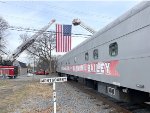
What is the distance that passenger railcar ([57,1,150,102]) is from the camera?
26.2ft

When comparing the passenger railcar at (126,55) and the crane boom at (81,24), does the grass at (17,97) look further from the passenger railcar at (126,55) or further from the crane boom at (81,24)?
the crane boom at (81,24)

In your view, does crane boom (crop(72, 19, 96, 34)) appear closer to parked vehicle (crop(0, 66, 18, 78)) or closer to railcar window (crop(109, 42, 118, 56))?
parked vehicle (crop(0, 66, 18, 78))

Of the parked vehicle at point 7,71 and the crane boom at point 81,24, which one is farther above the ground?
the crane boom at point 81,24

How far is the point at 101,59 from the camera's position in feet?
41.3

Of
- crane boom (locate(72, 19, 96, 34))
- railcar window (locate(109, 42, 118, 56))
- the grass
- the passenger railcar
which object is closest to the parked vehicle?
crane boom (locate(72, 19, 96, 34))

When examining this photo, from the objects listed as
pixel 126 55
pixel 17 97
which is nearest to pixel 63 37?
pixel 17 97

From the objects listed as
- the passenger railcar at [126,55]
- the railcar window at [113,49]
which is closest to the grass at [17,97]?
the passenger railcar at [126,55]

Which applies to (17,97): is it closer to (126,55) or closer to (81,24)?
(126,55)

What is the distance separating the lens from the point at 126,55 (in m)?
9.35

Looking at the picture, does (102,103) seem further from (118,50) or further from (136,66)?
(136,66)

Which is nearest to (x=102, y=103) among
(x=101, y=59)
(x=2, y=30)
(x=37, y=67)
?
(x=101, y=59)

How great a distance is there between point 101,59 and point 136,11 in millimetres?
4139

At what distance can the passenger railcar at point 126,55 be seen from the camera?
7.99 meters

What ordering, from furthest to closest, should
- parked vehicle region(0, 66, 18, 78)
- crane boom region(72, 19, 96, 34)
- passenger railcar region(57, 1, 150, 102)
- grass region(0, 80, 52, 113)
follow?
parked vehicle region(0, 66, 18, 78) → crane boom region(72, 19, 96, 34) → grass region(0, 80, 52, 113) → passenger railcar region(57, 1, 150, 102)
